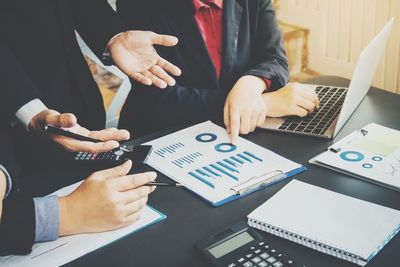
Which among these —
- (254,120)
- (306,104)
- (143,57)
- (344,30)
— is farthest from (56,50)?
(344,30)

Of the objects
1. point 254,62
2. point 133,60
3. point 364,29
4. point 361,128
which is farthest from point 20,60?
point 364,29

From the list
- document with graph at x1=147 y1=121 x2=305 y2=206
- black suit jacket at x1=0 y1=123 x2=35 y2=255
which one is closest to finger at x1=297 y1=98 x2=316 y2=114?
document with graph at x1=147 y1=121 x2=305 y2=206

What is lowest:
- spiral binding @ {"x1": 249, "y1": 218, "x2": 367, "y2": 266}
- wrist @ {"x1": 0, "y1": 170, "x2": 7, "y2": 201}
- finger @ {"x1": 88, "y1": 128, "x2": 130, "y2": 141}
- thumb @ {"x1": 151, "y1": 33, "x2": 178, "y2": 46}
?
spiral binding @ {"x1": 249, "y1": 218, "x2": 367, "y2": 266}

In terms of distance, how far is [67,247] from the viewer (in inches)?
31.9

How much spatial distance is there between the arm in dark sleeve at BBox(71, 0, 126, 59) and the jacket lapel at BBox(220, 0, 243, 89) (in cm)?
30

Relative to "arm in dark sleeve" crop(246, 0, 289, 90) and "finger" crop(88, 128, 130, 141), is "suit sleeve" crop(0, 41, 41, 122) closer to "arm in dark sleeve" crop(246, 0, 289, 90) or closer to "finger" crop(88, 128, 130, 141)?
"finger" crop(88, 128, 130, 141)

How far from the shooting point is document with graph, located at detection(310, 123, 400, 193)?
0.95 metres

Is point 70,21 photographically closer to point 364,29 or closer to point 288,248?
point 288,248

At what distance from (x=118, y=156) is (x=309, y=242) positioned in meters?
0.49

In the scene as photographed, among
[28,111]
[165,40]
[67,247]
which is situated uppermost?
[165,40]

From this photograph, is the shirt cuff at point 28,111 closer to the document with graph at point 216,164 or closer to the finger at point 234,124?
the document with graph at point 216,164

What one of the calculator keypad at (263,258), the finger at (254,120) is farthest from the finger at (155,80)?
the calculator keypad at (263,258)

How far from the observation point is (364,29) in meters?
2.26

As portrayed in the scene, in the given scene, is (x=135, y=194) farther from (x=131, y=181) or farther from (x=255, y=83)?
(x=255, y=83)
